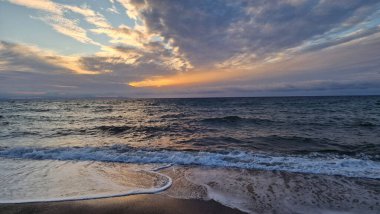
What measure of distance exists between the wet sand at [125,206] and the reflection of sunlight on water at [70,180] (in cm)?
39

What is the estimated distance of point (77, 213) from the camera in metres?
4.91

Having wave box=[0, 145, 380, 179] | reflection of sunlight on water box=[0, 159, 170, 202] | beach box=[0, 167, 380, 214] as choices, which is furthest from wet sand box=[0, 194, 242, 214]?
wave box=[0, 145, 380, 179]

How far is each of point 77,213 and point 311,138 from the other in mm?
14034

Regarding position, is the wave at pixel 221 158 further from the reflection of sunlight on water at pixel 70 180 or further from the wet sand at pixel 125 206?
the wet sand at pixel 125 206

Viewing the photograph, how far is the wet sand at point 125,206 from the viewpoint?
5.00 metres

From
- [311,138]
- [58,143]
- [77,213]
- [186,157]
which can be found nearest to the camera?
[77,213]

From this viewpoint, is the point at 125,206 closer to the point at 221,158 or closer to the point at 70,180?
the point at 70,180

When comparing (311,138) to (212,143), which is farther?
(311,138)

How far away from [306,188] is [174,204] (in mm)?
3864

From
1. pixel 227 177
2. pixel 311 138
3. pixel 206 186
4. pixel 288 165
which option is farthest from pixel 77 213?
pixel 311 138

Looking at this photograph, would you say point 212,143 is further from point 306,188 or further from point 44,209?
point 44,209

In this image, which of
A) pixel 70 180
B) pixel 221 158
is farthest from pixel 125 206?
pixel 221 158

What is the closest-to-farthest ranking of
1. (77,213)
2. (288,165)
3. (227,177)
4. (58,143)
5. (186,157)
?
(77,213) < (227,177) < (288,165) < (186,157) < (58,143)

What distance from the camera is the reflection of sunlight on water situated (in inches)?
233
